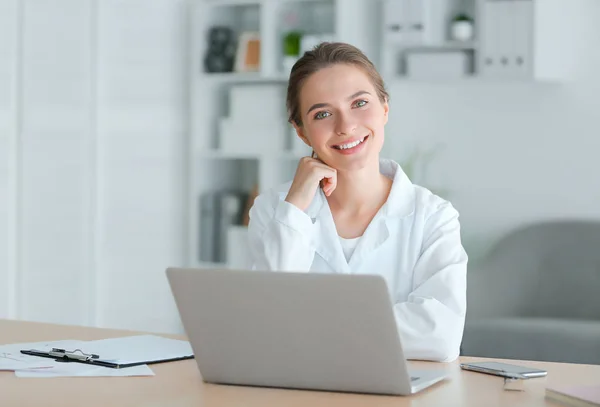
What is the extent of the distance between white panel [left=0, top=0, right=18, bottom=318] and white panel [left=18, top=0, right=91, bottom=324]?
69mm

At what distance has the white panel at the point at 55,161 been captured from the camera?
455 cm

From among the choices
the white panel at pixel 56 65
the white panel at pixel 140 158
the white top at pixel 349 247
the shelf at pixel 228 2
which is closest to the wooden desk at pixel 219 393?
the white top at pixel 349 247

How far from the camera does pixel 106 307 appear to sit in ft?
16.9

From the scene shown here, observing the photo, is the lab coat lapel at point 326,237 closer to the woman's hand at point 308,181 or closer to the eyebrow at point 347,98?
the woman's hand at point 308,181

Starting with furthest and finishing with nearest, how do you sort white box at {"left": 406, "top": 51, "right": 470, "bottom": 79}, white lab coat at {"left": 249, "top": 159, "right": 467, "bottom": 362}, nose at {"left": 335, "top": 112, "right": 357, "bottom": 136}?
white box at {"left": 406, "top": 51, "right": 470, "bottom": 79} < nose at {"left": 335, "top": 112, "right": 357, "bottom": 136} < white lab coat at {"left": 249, "top": 159, "right": 467, "bottom": 362}

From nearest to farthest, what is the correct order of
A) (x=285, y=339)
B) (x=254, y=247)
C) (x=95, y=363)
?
(x=285, y=339) < (x=95, y=363) < (x=254, y=247)

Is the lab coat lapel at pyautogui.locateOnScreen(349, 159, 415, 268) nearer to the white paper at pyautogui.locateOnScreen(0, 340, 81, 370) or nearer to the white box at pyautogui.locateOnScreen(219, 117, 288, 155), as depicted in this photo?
the white paper at pyautogui.locateOnScreen(0, 340, 81, 370)

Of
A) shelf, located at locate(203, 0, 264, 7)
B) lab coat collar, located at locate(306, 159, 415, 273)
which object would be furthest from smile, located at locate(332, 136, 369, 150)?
shelf, located at locate(203, 0, 264, 7)

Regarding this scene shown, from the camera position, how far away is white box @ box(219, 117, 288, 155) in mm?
5016

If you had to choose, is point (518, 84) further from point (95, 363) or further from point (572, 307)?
point (95, 363)

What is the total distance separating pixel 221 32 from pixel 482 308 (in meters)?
1.90

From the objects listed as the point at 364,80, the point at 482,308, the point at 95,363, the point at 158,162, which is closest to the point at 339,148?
the point at 364,80

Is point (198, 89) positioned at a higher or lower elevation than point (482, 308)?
higher

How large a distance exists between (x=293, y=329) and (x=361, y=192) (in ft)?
3.03
